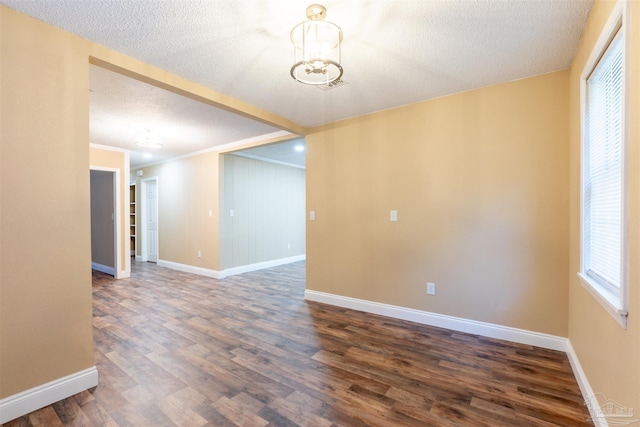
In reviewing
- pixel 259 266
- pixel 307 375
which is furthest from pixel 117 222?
pixel 307 375

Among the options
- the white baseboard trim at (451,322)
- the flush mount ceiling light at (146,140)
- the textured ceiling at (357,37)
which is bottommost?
the white baseboard trim at (451,322)

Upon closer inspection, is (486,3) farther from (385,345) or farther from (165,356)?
(165,356)

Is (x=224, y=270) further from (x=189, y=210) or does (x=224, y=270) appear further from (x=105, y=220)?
(x=105, y=220)

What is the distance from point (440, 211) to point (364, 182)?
3.02 ft

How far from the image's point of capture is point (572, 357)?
6.93 ft

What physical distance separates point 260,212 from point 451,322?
4.26 m

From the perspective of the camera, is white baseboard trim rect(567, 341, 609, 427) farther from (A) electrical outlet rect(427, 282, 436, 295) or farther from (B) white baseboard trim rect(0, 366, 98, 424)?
(B) white baseboard trim rect(0, 366, 98, 424)

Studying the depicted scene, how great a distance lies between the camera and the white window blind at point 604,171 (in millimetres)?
1373

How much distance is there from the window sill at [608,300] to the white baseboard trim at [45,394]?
294 centimetres

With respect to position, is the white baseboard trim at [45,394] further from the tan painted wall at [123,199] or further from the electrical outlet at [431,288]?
the tan painted wall at [123,199]

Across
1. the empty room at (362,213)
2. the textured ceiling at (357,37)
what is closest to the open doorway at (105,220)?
the empty room at (362,213)

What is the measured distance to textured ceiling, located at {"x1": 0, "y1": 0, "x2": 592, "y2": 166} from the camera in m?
1.61

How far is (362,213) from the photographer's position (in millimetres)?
3381

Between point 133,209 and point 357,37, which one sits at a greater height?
point 357,37
